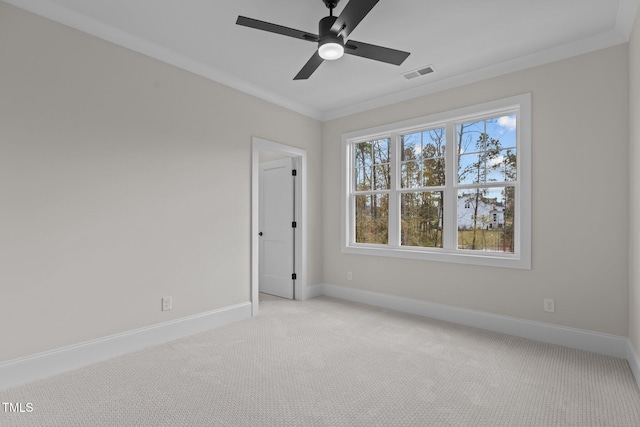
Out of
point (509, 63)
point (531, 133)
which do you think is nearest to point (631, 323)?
point (531, 133)

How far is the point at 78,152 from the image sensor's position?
2596 millimetres

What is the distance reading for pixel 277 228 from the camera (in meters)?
4.99

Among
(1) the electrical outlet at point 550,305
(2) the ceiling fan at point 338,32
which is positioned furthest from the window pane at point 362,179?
(1) the electrical outlet at point 550,305

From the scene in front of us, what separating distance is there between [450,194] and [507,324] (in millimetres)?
1478

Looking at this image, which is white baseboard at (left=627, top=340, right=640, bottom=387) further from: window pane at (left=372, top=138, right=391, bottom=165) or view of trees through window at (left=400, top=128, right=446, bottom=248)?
window pane at (left=372, top=138, right=391, bottom=165)

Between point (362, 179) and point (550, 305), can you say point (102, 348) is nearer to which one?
point (362, 179)

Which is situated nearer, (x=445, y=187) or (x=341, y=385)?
(x=341, y=385)

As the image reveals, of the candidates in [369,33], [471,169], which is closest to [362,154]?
[471,169]

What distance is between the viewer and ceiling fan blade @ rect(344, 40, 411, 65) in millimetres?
2268

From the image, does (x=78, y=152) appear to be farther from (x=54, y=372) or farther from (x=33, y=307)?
(x=54, y=372)

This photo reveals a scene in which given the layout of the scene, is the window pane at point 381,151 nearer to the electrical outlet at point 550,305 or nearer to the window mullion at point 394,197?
the window mullion at point 394,197

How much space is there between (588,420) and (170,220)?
3455 millimetres

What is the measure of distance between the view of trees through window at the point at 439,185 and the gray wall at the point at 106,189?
1760mm

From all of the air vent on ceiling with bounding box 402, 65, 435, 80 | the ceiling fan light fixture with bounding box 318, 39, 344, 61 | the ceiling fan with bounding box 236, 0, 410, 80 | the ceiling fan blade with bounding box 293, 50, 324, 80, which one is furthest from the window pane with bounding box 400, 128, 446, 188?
the ceiling fan light fixture with bounding box 318, 39, 344, 61
